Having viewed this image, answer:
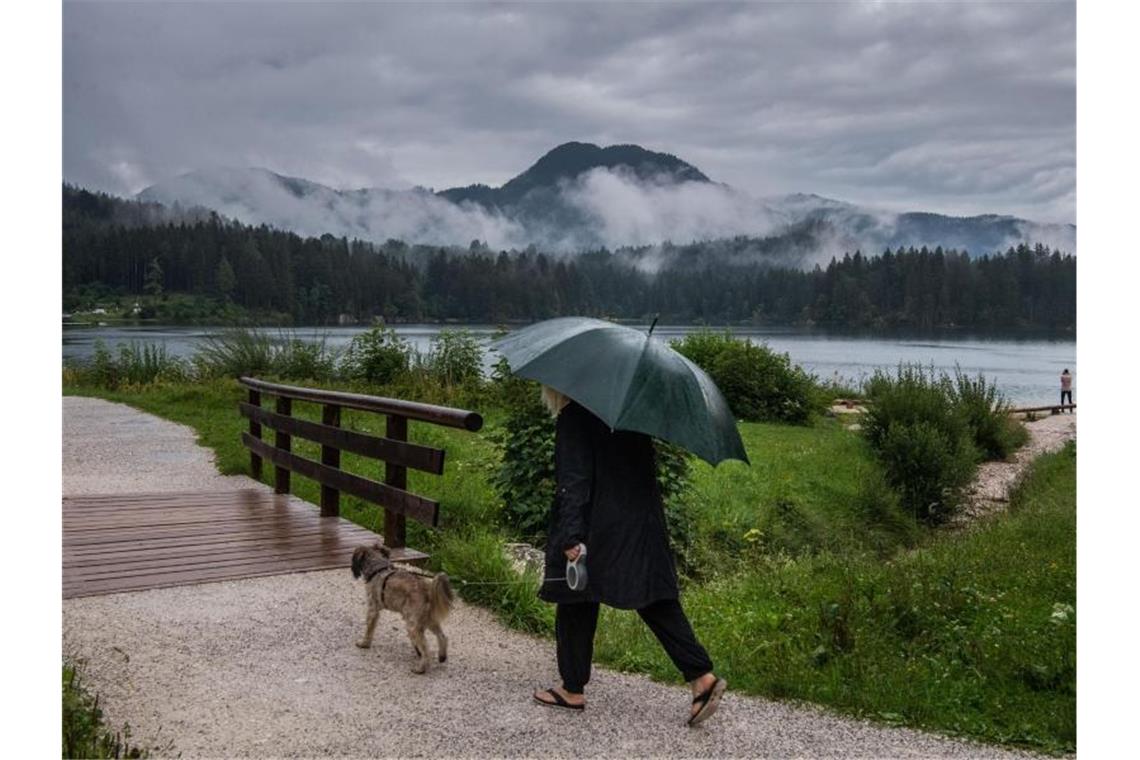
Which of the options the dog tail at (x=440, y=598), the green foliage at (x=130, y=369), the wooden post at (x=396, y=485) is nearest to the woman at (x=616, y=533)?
the dog tail at (x=440, y=598)

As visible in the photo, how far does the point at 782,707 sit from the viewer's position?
466cm

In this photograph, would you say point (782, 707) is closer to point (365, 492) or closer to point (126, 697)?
point (126, 697)

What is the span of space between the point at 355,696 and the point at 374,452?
2823 mm

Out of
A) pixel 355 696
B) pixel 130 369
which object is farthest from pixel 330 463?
pixel 130 369

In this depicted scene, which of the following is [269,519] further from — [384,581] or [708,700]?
[708,700]

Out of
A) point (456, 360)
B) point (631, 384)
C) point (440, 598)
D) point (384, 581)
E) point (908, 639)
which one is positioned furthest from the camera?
point (456, 360)

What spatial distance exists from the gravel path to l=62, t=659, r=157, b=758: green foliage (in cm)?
13

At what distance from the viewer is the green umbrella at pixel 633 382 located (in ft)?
12.9

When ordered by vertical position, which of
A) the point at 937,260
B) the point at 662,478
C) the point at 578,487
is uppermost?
the point at 937,260

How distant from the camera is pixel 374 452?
23.4 ft

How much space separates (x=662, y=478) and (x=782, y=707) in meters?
3.77

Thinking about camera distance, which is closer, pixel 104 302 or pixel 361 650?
pixel 361 650

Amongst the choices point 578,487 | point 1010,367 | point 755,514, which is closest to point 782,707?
point 578,487

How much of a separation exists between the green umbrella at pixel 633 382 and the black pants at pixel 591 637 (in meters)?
0.71
